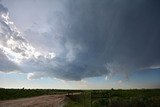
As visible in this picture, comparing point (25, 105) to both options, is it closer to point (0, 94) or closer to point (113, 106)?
point (113, 106)

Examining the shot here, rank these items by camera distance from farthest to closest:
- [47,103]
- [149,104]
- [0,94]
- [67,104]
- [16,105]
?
[0,94] < [16,105] < [47,103] < [67,104] < [149,104]

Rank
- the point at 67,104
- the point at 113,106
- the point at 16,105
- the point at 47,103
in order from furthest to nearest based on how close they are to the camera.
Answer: the point at 16,105, the point at 47,103, the point at 67,104, the point at 113,106

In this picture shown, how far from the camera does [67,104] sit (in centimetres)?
3381

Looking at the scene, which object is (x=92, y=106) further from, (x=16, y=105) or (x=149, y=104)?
(x=16, y=105)

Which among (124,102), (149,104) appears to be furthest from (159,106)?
(124,102)

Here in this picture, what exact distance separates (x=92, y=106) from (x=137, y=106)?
16.3 ft

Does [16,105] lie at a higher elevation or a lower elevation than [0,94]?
lower

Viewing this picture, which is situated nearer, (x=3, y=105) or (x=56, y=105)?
(x=56, y=105)

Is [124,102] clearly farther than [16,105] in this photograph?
No

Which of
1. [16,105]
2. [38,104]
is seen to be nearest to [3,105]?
[16,105]

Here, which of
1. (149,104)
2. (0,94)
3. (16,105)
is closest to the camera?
(149,104)

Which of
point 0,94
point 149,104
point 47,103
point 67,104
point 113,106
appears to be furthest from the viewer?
point 0,94

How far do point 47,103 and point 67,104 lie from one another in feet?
16.1

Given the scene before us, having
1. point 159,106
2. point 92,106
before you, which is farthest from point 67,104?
point 159,106
